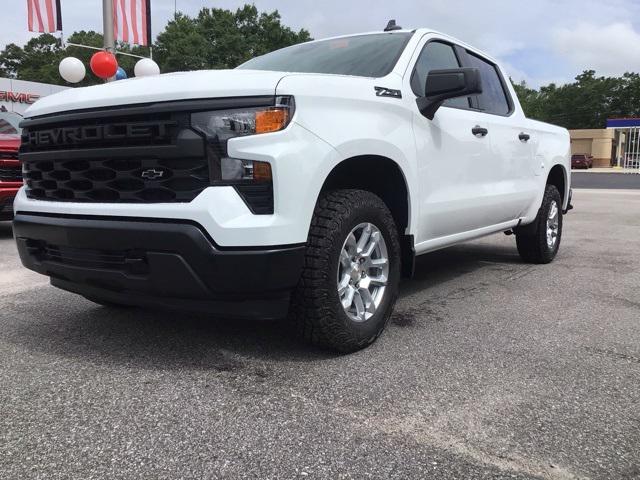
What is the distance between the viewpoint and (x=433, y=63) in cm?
406

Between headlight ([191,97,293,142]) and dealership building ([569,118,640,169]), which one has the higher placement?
headlight ([191,97,293,142])

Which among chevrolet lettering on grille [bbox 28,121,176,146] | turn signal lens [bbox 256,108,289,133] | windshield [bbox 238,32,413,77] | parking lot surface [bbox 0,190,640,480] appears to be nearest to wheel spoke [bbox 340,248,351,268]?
parking lot surface [bbox 0,190,640,480]

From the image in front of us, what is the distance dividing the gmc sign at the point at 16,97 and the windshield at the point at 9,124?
73.6 feet

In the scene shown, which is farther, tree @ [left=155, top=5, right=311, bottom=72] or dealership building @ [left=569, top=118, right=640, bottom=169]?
dealership building @ [left=569, top=118, right=640, bottom=169]

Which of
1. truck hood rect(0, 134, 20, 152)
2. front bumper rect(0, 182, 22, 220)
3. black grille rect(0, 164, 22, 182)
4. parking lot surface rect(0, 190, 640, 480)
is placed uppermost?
truck hood rect(0, 134, 20, 152)

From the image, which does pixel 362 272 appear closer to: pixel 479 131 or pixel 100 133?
pixel 100 133

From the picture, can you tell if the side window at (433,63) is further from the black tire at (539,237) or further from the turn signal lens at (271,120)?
the black tire at (539,237)

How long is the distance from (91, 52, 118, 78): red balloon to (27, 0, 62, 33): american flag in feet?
5.99

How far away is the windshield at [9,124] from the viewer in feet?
26.0

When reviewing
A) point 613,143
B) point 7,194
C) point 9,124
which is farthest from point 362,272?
point 613,143

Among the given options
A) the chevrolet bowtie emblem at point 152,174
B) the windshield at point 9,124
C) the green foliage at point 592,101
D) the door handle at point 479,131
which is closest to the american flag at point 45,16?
the windshield at point 9,124

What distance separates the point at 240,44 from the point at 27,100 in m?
21.4

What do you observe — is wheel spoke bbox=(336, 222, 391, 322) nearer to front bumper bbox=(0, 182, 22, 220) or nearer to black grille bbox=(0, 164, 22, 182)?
front bumper bbox=(0, 182, 22, 220)

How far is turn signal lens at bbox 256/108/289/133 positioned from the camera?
8.43 ft
